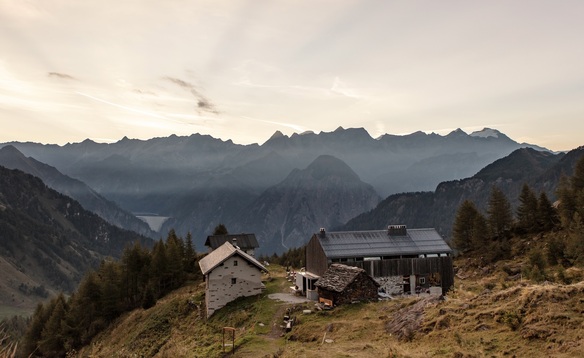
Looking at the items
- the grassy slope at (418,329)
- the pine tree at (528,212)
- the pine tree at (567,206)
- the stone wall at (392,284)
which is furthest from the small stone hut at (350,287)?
the pine tree at (528,212)

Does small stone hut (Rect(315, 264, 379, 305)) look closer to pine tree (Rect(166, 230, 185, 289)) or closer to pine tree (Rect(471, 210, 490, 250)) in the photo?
pine tree (Rect(166, 230, 185, 289))

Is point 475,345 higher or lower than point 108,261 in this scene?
higher

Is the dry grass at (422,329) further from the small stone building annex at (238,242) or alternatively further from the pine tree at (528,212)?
the pine tree at (528,212)

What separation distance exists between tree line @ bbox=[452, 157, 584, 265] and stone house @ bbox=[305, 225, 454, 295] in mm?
20419

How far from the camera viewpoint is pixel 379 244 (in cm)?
5656

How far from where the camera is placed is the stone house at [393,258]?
5422 cm

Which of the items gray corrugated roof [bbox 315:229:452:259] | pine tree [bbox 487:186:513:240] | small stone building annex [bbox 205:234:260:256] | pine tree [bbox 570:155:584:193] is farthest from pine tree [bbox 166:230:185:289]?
pine tree [bbox 570:155:584:193]

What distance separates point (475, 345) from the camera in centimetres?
1994

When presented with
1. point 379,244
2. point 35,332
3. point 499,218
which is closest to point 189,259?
point 35,332

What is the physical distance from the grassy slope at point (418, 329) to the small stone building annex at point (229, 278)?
127 inches

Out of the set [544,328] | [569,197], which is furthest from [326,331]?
[569,197]

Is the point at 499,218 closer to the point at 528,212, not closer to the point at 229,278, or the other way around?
the point at 528,212

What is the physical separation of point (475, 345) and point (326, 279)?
78.9ft

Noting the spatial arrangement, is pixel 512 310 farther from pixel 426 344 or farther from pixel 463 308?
pixel 426 344
